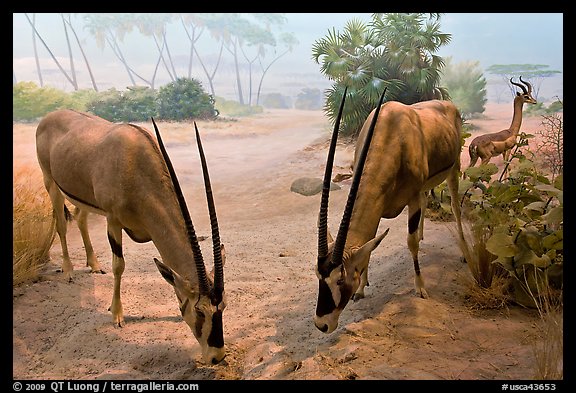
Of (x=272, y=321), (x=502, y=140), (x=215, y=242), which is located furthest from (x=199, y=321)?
(x=502, y=140)

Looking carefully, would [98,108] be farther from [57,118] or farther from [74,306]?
[74,306]

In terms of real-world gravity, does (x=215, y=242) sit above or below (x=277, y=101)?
below

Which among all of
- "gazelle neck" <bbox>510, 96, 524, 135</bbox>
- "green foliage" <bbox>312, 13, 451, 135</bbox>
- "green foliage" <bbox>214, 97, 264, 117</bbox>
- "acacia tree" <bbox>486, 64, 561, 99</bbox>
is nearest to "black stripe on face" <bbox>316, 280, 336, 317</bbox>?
"green foliage" <bbox>312, 13, 451, 135</bbox>

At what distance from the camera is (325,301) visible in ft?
9.50

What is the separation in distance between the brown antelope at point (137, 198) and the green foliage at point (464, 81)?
17.3ft

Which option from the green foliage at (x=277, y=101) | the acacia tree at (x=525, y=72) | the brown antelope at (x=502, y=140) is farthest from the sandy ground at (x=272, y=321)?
the acacia tree at (x=525, y=72)

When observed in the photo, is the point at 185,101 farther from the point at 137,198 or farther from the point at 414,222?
the point at 414,222

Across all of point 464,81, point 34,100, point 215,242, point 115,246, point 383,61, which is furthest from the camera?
point 464,81

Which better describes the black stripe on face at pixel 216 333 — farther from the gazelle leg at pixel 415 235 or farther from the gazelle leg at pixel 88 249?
the gazelle leg at pixel 88 249

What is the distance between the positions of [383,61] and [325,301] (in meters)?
5.12

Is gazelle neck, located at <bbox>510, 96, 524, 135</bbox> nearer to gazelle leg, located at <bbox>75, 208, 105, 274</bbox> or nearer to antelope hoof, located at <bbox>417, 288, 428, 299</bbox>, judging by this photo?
antelope hoof, located at <bbox>417, 288, 428, 299</bbox>

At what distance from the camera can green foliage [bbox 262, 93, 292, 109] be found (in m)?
7.54

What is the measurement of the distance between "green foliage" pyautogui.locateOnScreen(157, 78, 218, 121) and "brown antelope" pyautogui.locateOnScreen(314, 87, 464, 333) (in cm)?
351
